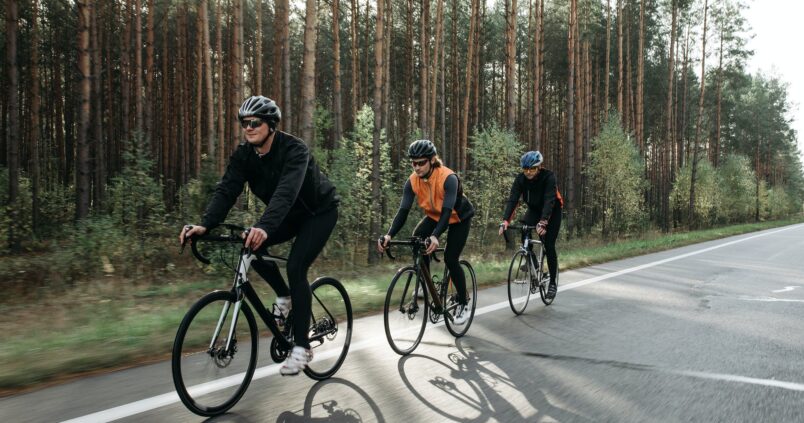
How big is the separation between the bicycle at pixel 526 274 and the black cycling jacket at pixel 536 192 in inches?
15.7

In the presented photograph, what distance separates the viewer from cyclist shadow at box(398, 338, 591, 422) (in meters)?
3.55

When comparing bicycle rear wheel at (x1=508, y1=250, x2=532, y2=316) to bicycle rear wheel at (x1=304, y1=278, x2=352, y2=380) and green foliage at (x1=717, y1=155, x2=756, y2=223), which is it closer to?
bicycle rear wheel at (x1=304, y1=278, x2=352, y2=380)

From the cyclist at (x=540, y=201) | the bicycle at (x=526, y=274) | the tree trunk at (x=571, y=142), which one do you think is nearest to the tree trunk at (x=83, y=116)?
the cyclist at (x=540, y=201)

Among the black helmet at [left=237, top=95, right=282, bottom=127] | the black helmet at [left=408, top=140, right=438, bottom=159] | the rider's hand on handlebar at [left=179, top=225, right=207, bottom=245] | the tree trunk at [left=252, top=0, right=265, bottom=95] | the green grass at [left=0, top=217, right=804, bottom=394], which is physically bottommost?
the green grass at [left=0, top=217, right=804, bottom=394]

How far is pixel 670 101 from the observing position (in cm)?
3581

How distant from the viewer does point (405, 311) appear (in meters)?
5.27

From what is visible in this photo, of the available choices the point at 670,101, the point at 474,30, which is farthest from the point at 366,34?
the point at 670,101

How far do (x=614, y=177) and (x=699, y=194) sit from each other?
1808cm

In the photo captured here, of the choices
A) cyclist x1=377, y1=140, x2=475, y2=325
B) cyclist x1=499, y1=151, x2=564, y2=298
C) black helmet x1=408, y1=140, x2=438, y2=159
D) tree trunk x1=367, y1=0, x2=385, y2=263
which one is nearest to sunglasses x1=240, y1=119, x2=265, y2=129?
cyclist x1=377, y1=140, x2=475, y2=325

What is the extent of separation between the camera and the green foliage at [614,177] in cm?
2512

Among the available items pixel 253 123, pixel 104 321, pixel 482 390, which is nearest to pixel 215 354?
pixel 253 123

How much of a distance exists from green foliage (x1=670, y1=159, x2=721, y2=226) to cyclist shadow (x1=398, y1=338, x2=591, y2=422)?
37.2 m

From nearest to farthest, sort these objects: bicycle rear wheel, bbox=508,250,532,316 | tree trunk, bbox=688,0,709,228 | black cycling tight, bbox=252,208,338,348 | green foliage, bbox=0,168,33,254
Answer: black cycling tight, bbox=252,208,338,348 < bicycle rear wheel, bbox=508,250,532,316 < green foliage, bbox=0,168,33,254 < tree trunk, bbox=688,0,709,228

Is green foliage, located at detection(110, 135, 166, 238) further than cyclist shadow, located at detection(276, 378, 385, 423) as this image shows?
Yes
